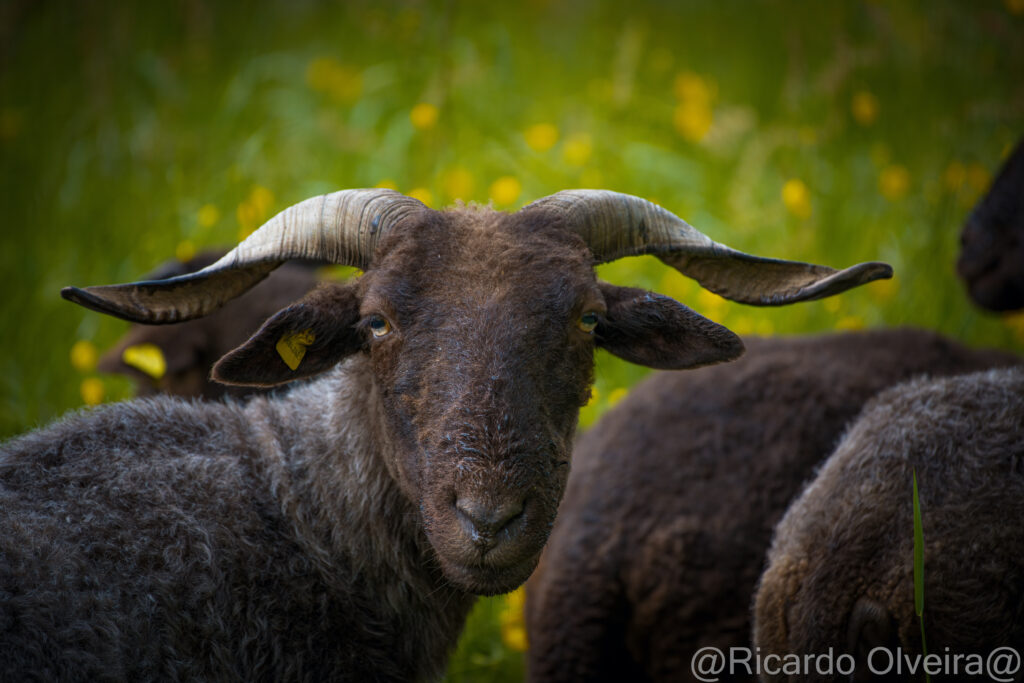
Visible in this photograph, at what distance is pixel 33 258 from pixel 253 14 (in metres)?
3.86

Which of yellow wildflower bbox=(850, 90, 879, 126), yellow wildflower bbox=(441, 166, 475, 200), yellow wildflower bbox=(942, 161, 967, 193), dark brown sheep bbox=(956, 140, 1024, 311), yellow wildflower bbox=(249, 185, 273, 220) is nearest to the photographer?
dark brown sheep bbox=(956, 140, 1024, 311)

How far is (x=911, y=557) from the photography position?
3.02 m

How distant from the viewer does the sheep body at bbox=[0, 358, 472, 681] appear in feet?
9.00

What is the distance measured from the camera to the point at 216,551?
3109 mm

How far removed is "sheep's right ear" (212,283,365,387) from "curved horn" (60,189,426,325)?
158 mm

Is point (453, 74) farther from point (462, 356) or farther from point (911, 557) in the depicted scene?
point (911, 557)

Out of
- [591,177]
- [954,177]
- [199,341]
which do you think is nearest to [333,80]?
[591,177]

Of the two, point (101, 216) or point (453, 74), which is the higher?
point (453, 74)

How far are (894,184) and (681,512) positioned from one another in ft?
→ 17.7

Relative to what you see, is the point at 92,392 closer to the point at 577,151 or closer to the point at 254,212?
the point at 254,212

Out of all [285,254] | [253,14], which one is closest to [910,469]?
[285,254]

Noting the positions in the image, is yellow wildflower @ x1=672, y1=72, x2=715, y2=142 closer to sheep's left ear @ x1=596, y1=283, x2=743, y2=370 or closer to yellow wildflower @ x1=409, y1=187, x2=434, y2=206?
yellow wildflower @ x1=409, y1=187, x2=434, y2=206

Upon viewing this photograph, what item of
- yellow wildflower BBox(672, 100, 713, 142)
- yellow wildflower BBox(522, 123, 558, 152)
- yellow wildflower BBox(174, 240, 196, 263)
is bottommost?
yellow wildflower BBox(174, 240, 196, 263)

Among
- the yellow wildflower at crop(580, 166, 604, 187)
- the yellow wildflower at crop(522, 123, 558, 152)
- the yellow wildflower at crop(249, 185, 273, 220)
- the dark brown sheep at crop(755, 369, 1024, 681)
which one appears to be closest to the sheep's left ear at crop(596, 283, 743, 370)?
the dark brown sheep at crop(755, 369, 1024, 681)
